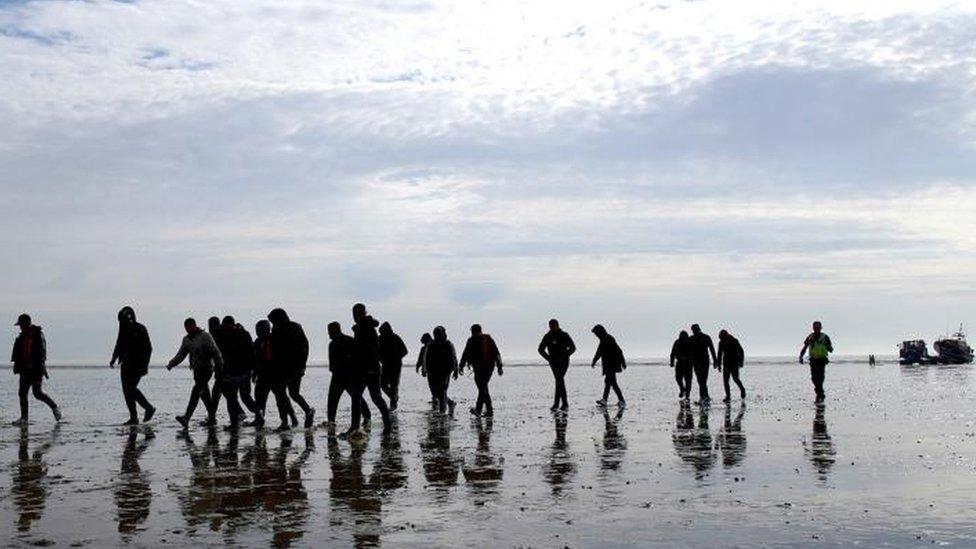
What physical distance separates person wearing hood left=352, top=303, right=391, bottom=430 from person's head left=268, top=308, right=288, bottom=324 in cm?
204

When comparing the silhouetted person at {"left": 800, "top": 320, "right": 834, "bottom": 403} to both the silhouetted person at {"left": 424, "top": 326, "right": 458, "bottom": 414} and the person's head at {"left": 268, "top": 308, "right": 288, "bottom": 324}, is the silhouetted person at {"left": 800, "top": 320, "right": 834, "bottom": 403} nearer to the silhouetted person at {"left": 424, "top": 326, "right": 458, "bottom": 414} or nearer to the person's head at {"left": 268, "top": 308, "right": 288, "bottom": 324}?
the silhouetted person at {"left": 424, "top": 326, "right": 458, "bottom": 414}

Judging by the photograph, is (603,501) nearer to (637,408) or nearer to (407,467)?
(407,467)

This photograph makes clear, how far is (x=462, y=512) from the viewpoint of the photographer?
10.0 meters

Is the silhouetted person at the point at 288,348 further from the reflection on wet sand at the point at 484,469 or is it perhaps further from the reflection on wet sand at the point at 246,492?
the reflection on wet sand at the point at 484,469

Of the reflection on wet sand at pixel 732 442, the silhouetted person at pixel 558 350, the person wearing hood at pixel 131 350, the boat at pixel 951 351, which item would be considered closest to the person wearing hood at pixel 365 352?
the person wearing hood at pixel 131 350

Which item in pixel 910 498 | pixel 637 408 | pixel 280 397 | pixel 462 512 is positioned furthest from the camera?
pixel 637 408

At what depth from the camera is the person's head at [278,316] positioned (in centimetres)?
1986

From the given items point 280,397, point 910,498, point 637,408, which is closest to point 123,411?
point 280,397

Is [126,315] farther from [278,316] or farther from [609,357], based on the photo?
→ [609,357]

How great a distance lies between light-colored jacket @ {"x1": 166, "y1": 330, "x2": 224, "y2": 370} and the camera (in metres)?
20.0

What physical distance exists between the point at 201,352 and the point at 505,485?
390 inches

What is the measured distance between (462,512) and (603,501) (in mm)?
1511

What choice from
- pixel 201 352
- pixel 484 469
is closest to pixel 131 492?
pixel 484 469

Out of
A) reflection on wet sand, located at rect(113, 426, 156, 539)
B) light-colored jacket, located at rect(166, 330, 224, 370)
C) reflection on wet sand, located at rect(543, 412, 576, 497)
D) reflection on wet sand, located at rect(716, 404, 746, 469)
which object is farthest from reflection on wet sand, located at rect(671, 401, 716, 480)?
light-colored jacket, located at rect(166, 330, 224, 370)
